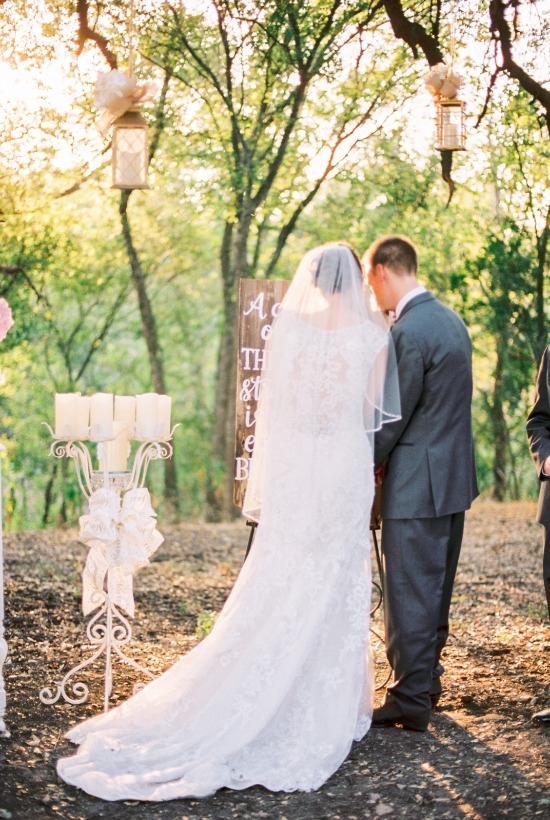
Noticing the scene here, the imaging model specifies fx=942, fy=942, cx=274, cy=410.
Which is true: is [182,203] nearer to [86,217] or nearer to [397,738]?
[86,217]

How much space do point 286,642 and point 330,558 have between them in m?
0.35

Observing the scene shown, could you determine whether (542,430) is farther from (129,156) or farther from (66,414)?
(129,156)

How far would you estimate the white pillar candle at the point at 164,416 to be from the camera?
4.10 m

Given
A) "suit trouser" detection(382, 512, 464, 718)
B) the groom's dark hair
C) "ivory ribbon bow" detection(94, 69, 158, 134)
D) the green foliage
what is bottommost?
the green foliage

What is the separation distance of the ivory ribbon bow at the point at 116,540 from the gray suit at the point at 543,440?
1633 mm

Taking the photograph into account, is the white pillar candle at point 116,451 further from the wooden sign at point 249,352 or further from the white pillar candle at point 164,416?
the wooden sign at point 249,352

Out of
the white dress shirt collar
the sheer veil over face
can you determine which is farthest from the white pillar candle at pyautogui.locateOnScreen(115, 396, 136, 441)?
the white dress shirt collar

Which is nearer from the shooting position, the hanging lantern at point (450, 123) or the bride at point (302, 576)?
the bride at point (302, 576)

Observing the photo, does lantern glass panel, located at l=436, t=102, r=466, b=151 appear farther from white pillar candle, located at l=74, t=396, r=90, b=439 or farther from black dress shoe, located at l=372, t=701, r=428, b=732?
black dress shoe, located at l=372, t=701, r=428, b=732

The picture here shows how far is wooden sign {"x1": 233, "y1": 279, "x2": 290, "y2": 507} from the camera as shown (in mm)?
4578

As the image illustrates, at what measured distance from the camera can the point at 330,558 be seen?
3.60 m

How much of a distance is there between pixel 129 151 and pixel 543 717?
3021mm

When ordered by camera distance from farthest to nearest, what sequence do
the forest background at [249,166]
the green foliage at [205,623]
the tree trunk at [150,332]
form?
the tree trunk at [150,332]
the forest background at [249,166]
the green foliage at [205,623]

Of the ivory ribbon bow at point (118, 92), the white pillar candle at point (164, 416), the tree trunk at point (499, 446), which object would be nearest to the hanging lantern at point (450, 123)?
the ivory ribbon bow at point (118, 92)
